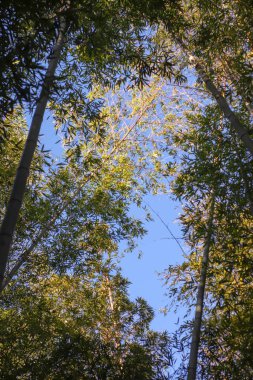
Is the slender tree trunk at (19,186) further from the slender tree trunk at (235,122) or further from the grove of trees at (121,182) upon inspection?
the slender tree trunk at (235,122)

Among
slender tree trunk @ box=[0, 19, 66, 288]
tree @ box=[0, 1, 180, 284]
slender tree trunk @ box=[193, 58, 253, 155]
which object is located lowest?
slender tree trunk @ box=[0, 19, 66, 288]

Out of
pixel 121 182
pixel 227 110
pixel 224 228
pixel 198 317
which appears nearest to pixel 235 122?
pixel 227 110

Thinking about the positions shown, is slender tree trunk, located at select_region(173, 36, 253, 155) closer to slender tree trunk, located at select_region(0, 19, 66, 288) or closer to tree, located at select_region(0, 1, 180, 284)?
tree, located at select_region(0, 1, 180, 284)

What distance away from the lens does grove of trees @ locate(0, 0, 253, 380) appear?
4090mm

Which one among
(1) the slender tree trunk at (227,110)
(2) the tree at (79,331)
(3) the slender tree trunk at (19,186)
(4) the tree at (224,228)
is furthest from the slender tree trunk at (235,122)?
(2) the tree at (79,331)

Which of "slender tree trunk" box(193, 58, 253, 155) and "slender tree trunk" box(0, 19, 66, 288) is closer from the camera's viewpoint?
"slender tree trunk" box(0, 19, 66, 288)

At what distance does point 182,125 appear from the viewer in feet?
26.9

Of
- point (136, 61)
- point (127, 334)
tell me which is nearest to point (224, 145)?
point (136, 61)

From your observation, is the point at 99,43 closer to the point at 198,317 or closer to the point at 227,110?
the point at 227,110

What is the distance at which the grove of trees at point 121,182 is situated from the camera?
409 centimetres

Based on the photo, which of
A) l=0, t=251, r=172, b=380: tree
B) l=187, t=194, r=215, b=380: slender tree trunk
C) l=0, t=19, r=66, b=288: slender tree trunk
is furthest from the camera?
l=0, t=251, r=172, b=380: tree

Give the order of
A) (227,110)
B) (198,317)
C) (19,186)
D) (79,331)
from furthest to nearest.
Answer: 1. (79,331)
2. (198,317)
3. (227,110)
4. (19,186)

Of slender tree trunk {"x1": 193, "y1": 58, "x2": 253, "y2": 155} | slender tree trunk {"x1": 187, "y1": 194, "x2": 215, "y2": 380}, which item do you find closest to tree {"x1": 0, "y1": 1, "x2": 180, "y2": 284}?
slender tree trunk {"x1": 193, "y1": 58, "x2": 253, "y2": 155}

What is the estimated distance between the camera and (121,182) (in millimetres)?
7949
